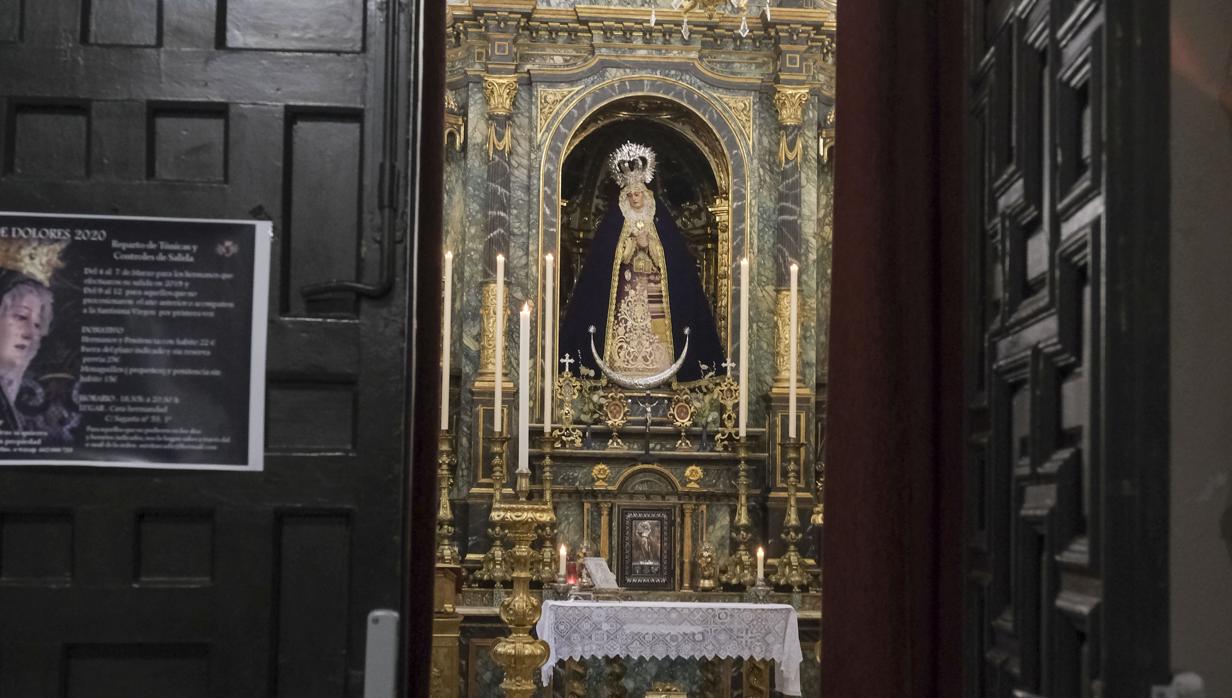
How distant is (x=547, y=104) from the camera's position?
349 inches

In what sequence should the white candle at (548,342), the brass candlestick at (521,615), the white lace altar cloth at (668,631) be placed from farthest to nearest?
the white candle at (548,342)
the white lace altar cloth at (668,631)
the brass candlestick at (521,615)

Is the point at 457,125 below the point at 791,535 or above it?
above

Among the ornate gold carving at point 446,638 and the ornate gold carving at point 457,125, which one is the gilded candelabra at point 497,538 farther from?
the ornate gold carving at point 457,125

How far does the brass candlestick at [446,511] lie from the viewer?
8.20m

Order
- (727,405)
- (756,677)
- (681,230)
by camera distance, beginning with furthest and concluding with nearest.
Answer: (681,230) < (727,405) < (756,677)

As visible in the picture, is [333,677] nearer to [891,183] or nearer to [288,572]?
[288,572]

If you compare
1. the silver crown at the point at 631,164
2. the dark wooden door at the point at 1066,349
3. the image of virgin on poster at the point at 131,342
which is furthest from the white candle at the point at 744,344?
the image of virgin on poster at the point at 131,342

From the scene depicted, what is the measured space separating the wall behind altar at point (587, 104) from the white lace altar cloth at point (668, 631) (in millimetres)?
2187

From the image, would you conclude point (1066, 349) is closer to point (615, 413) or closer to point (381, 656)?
point (381, 656)

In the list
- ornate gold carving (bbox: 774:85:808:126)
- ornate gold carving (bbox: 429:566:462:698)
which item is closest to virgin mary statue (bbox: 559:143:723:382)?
ornate gold carving (bbox: 774:85:808:126)

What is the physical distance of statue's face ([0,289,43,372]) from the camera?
8.43 feet

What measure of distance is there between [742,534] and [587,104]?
103 inches

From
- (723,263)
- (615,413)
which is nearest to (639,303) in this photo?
(723,263)
